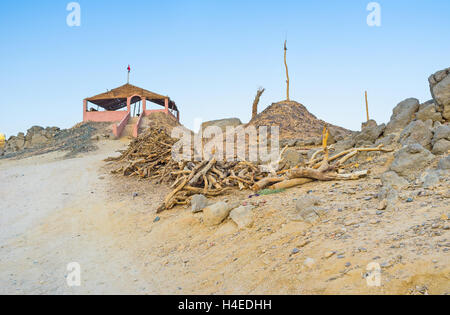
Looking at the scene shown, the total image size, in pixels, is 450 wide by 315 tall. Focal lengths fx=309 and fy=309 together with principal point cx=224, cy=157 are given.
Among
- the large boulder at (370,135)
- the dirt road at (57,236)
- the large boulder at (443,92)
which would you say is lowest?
the dirt road at (57,236)

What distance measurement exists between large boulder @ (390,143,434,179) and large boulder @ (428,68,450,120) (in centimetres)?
262

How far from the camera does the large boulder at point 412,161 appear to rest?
5120 mm

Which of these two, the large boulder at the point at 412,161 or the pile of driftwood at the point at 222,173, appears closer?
the large boulder at the point at 412,161

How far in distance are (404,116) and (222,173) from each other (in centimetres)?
500

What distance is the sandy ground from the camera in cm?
265

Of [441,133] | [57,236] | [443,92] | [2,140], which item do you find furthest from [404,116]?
[2,140]

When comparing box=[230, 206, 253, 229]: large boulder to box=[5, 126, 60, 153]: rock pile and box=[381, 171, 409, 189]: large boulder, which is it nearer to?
box=[381, 171, 409, 189]: large boulder

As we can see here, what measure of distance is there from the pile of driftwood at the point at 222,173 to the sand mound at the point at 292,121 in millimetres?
7064

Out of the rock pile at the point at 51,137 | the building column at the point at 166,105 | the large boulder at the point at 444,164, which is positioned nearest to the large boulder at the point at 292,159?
the large boulder at the point at 444,164

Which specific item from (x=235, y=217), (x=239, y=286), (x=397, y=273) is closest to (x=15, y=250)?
(x=235, y=217)

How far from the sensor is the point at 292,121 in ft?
54.1

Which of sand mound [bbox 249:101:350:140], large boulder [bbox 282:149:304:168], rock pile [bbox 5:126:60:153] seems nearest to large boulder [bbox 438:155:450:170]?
large boulder [bbox 282:149:304:168]

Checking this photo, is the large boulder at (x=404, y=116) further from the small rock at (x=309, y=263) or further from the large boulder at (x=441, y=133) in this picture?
A: the small rock at (x=309, y=263)
